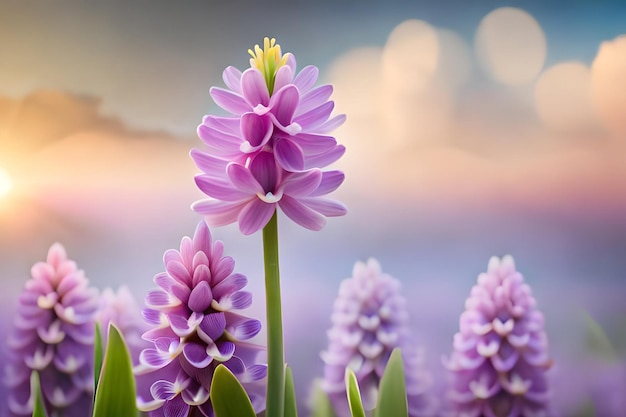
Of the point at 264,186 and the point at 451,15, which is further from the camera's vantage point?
the point at 451,15

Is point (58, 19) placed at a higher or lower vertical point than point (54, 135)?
higher

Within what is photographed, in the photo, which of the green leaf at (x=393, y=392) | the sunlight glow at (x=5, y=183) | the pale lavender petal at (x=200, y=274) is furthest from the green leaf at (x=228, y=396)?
the sunlight glow at (x=5, y=183)

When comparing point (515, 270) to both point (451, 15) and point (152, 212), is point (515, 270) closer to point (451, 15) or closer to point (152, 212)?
point (451, 15)

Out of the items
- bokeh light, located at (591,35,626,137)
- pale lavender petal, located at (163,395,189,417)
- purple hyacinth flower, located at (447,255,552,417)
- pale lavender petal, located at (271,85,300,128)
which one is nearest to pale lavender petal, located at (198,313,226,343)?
pale lavender petal, located at (163,395,189,417)

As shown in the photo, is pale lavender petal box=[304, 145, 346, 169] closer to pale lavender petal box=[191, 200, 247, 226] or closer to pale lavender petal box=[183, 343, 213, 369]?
pale lavender petal box=[191, 200, 247, 226]

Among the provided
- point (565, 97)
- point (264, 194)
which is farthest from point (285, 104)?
point (565, 97)

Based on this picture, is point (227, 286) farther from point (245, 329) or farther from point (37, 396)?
point (37, 396)

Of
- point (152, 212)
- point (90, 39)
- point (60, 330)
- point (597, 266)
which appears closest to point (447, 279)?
point (597, 266)
